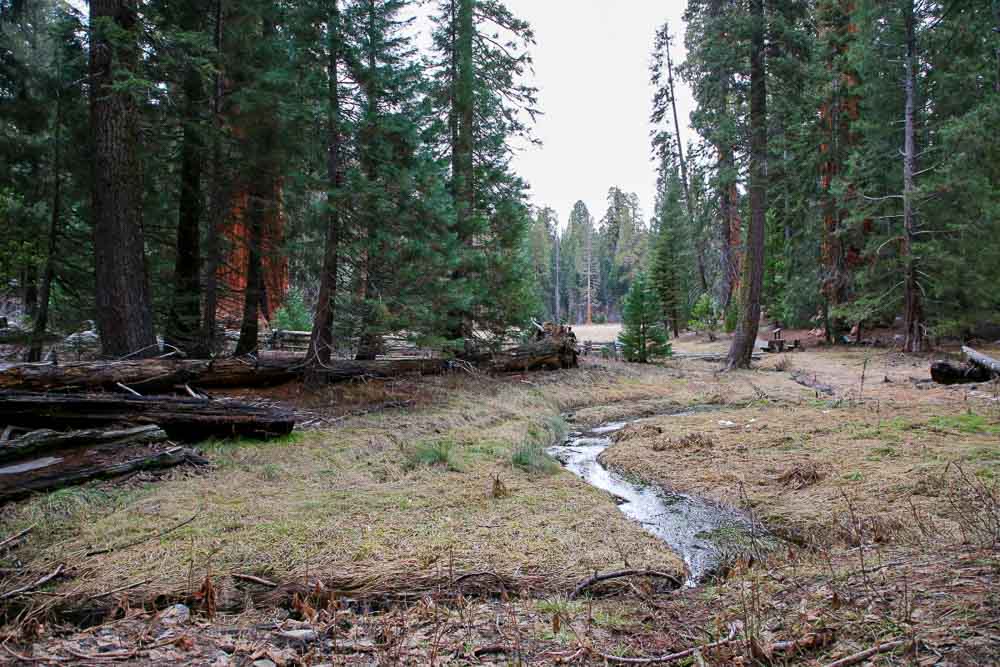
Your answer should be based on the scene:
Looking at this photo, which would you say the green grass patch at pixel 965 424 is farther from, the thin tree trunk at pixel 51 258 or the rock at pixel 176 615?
the thin tree trunk at pixel 51 258

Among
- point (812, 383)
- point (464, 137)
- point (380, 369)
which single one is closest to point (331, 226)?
point (380, 369)

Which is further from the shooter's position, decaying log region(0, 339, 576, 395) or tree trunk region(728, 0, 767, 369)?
tree trunk region(728, 0, 767, 369)

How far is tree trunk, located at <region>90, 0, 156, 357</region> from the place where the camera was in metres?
7.06

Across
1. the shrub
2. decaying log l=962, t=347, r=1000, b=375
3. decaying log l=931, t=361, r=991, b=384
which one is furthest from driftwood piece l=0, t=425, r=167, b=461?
decaying log l=962, t=347, r=1000, b=375

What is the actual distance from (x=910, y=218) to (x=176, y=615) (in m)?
20.1

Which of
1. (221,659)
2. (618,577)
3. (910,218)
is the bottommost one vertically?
(618,577)

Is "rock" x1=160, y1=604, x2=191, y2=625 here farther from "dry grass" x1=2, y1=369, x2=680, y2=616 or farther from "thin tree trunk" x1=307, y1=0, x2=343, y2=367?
"thin tree trunk" x1=307, y1=0, x2=343, y2=367

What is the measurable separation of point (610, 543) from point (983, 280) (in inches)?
692

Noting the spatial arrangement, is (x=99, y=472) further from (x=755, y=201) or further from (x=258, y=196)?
(x=755, y=201)

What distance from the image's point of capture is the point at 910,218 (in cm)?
1582

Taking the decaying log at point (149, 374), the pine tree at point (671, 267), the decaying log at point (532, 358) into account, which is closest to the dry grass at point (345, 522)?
the decaying log at point (149, 374)

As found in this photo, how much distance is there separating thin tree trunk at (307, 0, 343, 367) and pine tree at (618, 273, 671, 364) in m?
9.83

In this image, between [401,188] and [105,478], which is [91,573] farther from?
[401,188]

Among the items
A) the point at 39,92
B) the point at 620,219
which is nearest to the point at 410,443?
the point at 39,92
